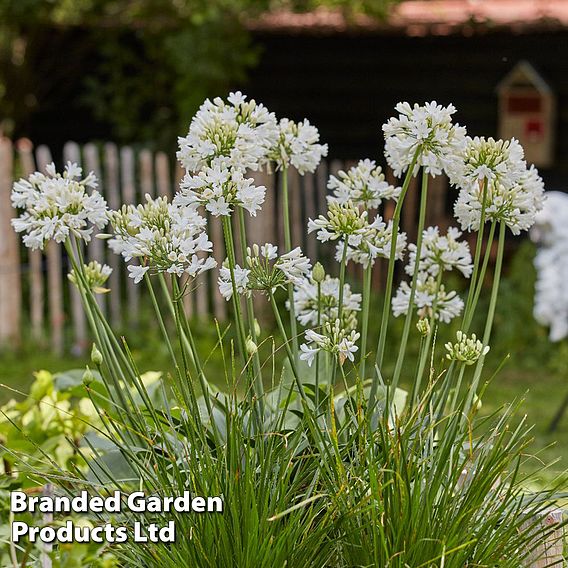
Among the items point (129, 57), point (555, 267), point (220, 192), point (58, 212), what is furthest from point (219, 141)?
point (129, 57)

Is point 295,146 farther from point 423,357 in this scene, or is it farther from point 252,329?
point 423,357

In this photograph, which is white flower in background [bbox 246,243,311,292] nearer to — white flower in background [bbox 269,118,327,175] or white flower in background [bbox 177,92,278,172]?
white flower in background [bbox 177,92,278,172]

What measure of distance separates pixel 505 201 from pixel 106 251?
17.9ft

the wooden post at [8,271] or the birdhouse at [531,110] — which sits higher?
the birdhouse at [531,110]

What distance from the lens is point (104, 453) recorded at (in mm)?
2490

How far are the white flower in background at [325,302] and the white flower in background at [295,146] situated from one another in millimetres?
276

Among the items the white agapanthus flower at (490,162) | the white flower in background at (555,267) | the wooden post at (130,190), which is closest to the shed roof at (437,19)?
the wooden post at (130,190)

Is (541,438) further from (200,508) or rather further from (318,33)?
(318,33)

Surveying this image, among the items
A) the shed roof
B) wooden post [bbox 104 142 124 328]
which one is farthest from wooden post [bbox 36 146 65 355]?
the shed roof

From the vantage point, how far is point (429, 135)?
202 cm

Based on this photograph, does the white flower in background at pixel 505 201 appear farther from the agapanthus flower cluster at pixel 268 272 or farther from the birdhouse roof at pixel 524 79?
the birdhouse roof at pixel 524 79

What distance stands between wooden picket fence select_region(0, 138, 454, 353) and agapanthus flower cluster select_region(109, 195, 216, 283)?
14.8ft

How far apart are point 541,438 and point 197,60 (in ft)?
15.1

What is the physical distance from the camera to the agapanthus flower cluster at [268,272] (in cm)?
198
